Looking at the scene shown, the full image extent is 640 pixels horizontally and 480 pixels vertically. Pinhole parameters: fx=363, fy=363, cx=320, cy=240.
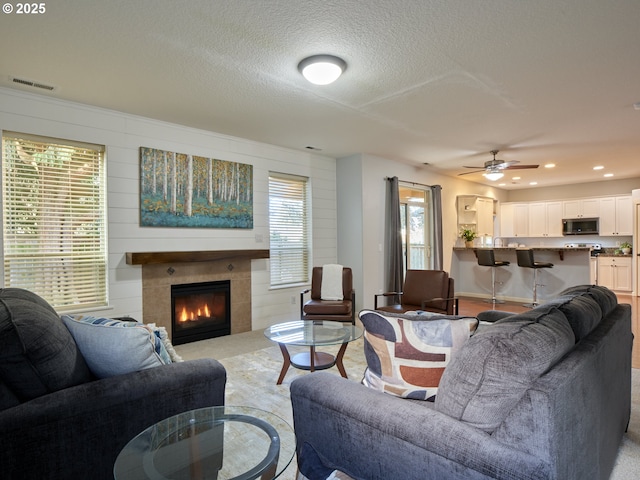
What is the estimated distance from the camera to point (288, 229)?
5.67m

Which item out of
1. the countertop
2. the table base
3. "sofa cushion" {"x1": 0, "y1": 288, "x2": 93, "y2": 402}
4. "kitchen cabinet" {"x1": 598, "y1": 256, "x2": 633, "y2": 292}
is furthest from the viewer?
"kitchen cabinet" {"x1": 598, "y1": 256, "x2": 633, "y2": 292}

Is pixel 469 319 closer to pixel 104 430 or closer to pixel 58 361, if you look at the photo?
Result: pixel 104 430

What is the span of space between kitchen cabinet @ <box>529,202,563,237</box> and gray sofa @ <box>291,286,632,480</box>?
9.06 m

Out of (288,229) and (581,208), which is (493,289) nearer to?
(581,208)

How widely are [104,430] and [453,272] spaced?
755cm

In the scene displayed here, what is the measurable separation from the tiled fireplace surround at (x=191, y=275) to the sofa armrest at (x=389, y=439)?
3.12m

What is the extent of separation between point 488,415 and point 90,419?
1461 mm

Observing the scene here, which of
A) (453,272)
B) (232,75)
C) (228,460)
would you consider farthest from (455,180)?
(228,460)

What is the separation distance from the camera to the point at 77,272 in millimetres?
3789

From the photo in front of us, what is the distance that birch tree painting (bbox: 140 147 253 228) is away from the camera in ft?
13.7

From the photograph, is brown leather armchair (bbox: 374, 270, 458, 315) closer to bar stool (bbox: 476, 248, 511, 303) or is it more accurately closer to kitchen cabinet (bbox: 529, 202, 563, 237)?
bar stool (bbox: 476, 248, 511, 303)

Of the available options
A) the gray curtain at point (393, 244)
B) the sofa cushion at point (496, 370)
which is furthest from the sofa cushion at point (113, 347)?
the gray curtain at point (393, 244)

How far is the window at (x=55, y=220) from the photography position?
3.44 metres

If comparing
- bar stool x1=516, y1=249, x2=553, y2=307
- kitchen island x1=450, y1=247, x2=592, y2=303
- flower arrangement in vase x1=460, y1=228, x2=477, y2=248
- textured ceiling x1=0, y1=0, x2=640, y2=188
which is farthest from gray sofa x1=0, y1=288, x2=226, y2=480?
flower arrangement in vase x1=460, y1=228, x2=477, y2=248
